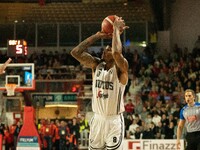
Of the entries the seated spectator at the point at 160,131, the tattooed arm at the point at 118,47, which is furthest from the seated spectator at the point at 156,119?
the tattooed arm at the point at 118,47

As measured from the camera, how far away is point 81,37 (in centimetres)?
2755

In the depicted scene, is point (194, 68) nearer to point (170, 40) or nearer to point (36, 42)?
point (170, 40)

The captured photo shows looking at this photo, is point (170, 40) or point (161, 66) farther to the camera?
point (170, 40)

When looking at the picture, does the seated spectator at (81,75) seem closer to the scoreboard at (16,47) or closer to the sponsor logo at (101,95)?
the scoreboard at (16,47)

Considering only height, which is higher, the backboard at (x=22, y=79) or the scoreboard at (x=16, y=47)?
the scoreboard at (x=16, y=47)

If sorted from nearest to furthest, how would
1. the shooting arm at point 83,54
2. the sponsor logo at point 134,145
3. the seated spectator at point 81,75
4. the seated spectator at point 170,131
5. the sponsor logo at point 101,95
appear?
1. the sponsor logo at point 101,95
2. the shooting arm at point 83,54
3. the sponsor logo at point 134,145
4. the seated spectator at point 170,131
5. the seated spectator at point 81,75

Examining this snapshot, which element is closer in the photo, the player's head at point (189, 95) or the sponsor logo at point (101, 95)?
the sponsor logo at point (101, 95)

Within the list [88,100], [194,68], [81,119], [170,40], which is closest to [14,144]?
[81,119]

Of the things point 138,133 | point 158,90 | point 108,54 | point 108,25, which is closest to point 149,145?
point 138,133

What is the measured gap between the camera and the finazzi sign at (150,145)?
46.6 ft

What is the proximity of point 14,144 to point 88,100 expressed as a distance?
4.50m

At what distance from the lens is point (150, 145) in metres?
14.3

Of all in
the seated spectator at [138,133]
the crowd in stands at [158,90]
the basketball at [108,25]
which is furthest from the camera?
the crowd in stands at [158,90]

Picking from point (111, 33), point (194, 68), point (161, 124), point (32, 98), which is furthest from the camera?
point (32, 98)
